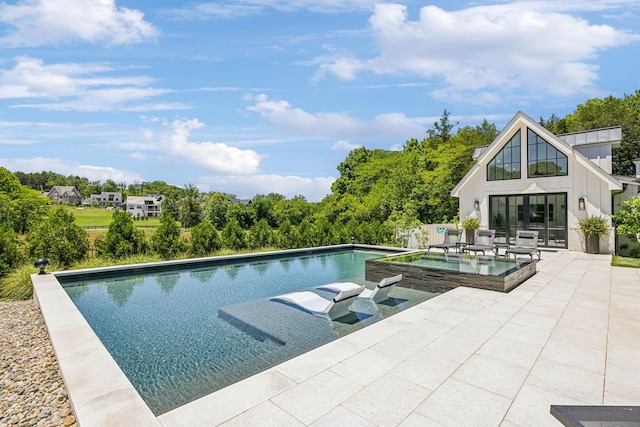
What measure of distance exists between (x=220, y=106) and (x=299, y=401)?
50.7 feet

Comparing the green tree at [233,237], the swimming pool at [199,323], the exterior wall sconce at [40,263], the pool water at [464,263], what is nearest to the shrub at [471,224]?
the pool water at [464,263]

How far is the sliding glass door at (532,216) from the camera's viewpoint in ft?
49.8

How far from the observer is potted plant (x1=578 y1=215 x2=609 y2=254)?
13516 millimetres

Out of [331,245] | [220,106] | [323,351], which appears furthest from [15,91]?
[323,351]

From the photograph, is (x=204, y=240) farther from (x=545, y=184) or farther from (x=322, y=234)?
(x=545, y=184)

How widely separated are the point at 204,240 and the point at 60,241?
487 centimetres

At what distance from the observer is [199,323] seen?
20.4 ft

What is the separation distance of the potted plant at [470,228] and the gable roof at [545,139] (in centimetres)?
185

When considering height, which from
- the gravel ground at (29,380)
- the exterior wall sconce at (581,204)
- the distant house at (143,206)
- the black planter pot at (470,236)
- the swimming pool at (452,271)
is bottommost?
the gravel ground at (29,380)

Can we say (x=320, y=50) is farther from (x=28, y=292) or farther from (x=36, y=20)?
(x=28, y=292)

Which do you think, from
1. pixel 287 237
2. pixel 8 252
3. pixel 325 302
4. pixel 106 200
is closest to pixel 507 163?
pixel 287 237

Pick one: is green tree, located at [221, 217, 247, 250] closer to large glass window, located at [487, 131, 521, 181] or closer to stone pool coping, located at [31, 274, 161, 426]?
stone pool coping, located at [31, 274, 161, 426]

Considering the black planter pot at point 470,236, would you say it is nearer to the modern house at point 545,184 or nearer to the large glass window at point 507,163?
the modern house at point 545,184

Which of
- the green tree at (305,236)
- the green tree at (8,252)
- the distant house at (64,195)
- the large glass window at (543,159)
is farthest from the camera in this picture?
the distant house at (64,195)
